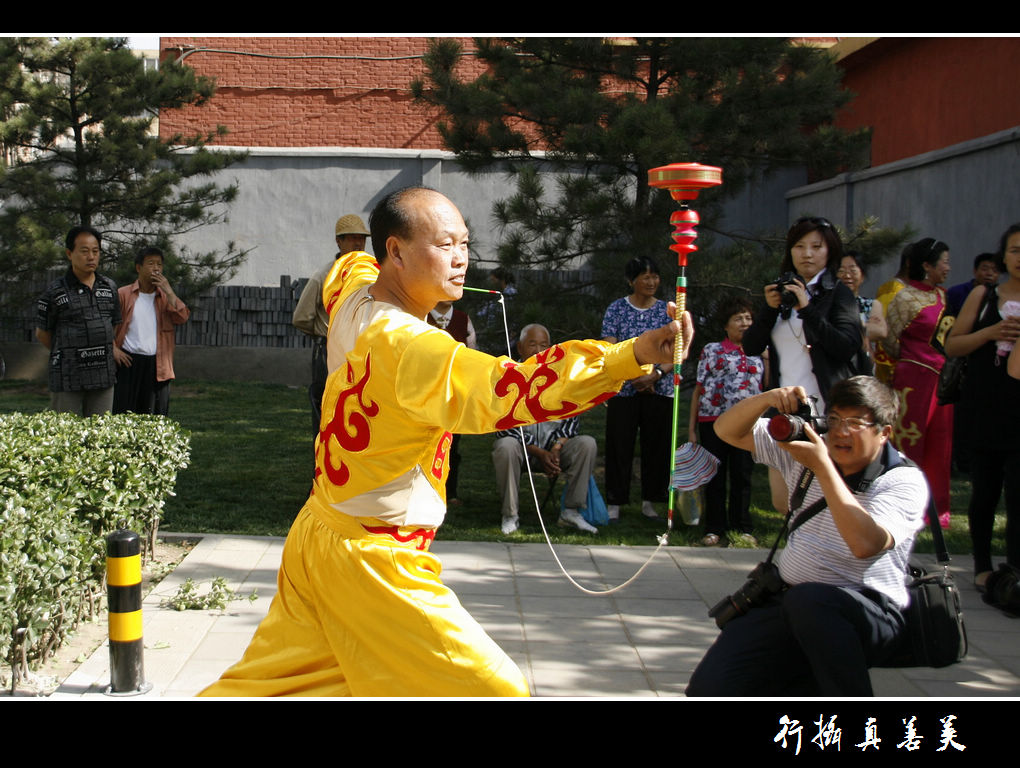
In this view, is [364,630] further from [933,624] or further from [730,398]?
[730,398]

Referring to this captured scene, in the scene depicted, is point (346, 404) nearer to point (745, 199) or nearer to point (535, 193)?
point (535, 193)

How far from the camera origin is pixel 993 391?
5.73 m

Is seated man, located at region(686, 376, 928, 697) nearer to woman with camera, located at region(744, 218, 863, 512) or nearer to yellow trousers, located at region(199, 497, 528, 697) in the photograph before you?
yellow trousers, located at region(199, 497, 528, 697)

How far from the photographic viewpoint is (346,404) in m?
2.82

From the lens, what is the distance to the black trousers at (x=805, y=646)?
3.33 meters

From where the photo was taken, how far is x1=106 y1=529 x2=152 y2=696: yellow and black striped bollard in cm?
394

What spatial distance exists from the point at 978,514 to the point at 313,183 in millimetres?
13748

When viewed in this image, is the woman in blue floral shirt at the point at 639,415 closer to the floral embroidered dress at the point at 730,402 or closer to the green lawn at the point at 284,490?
the green lawn at the point at 284,490

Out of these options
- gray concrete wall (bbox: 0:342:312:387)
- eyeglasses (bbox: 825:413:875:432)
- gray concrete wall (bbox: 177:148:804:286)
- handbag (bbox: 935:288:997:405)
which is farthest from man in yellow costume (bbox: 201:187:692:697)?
gray concrete wall (bbox: 177:148:804:286)

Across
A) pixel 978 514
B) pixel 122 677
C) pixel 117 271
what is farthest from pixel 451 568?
pixel 117 271

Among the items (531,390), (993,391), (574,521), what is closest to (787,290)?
(993,391)

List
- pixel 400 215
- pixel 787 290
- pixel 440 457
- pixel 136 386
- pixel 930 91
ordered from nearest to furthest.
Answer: pixel 400 215
pixel 440 457
pixel 787 290
pixel 136 386
pixel 930 91

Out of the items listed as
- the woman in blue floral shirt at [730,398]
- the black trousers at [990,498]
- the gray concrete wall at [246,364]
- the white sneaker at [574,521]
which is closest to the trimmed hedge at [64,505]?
the white sneaker at [574,521]

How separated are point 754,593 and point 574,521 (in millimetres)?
3807
